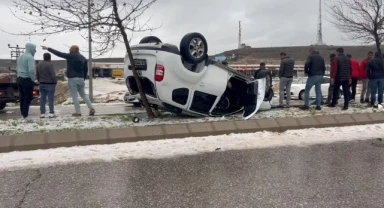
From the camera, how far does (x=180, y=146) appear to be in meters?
6.23

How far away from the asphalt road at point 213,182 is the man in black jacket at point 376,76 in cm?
485

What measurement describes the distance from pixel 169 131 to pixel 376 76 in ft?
21.1

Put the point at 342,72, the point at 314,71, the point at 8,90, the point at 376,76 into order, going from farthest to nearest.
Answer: the point at 8,90 < the point at 376,76 < the point at 342,72 < the point at 314,71

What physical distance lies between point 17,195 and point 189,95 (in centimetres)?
418

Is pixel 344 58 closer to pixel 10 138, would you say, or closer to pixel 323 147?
pixel 323 147

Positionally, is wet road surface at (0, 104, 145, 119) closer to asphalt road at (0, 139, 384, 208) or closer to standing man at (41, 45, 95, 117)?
standing man at (41, 45, 95, 117)

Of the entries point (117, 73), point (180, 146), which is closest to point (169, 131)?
point (180, 146)

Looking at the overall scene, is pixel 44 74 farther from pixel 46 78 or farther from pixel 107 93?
pixel 107 93

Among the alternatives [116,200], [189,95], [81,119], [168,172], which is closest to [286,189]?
[168,172]

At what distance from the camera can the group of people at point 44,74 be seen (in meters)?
7.96

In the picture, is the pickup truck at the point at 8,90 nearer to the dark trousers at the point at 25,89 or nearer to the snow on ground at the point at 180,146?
the dark trousers at the point at 25,89

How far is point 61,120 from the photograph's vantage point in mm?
7945

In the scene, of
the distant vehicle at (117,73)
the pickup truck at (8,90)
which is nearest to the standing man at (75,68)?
the pickup truck at (8,90)

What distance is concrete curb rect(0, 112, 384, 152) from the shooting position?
6.00 metres
